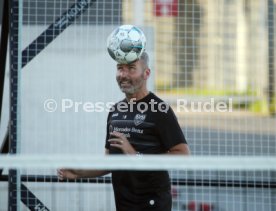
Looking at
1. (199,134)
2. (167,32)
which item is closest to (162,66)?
(167,32)

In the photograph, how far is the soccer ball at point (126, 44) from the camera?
13.2 feet

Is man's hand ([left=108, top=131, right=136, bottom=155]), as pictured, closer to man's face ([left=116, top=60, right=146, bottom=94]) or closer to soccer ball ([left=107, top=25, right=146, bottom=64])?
man's face ([left=116, top=60, right=146, bottom=94])

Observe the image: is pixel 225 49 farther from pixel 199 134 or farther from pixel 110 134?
pixel 110 134

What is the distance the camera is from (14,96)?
4.94m

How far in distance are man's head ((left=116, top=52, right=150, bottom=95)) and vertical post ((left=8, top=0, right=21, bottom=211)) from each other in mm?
1311

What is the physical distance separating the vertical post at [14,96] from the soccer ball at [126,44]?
37.6 inches

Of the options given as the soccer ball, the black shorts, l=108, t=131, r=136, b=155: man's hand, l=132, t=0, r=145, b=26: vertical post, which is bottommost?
the black shorts

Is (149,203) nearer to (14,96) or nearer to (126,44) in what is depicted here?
(126,44)

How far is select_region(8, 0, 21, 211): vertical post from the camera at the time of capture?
4918 mm

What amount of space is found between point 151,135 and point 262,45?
2171 millimetres

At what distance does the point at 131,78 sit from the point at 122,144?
384mm

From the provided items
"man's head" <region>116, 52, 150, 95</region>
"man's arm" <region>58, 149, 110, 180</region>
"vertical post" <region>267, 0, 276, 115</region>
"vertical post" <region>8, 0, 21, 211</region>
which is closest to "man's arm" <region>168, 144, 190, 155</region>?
"man's head" <region>116, 52, 150, 95</region>

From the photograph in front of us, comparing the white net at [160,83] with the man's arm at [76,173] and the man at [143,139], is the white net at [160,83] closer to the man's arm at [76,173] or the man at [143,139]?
the man's arm at [76,173]

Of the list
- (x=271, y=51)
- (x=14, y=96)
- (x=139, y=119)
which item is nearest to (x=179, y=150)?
(x=139, y=119)
